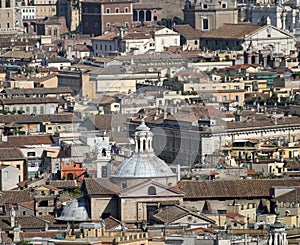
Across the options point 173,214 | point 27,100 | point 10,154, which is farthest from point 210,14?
point 173,214

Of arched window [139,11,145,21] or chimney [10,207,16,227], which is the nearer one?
chimney [10,207,16,227]

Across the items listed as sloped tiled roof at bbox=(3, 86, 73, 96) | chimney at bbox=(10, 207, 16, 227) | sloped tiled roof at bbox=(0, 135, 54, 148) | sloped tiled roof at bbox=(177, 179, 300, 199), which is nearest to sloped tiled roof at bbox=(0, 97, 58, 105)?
sloped tiled roof at bbox=(3, 86, 73, 96)

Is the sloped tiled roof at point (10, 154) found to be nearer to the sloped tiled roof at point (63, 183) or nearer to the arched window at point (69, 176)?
the arched window at point (69, 176)

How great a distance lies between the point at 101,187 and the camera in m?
32.4

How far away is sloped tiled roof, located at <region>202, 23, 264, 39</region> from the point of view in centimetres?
7644

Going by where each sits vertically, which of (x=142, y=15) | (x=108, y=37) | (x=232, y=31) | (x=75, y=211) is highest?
(x=75, y=211)

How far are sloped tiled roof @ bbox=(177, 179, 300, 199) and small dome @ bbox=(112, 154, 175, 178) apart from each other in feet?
2.01

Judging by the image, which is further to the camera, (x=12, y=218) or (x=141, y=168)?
(x=141, y=168)

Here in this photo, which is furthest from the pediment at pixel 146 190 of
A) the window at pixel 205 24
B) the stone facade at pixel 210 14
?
the window at pixel 205 24

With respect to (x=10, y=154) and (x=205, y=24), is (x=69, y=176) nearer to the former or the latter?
(x=10, y=154)

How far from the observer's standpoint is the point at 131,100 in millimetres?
53844

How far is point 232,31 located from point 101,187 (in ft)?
148

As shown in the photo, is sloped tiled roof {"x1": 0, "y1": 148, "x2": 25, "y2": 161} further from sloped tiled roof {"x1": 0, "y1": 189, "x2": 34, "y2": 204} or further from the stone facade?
the stone facade

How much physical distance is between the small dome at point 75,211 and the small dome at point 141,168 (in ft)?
2.79
